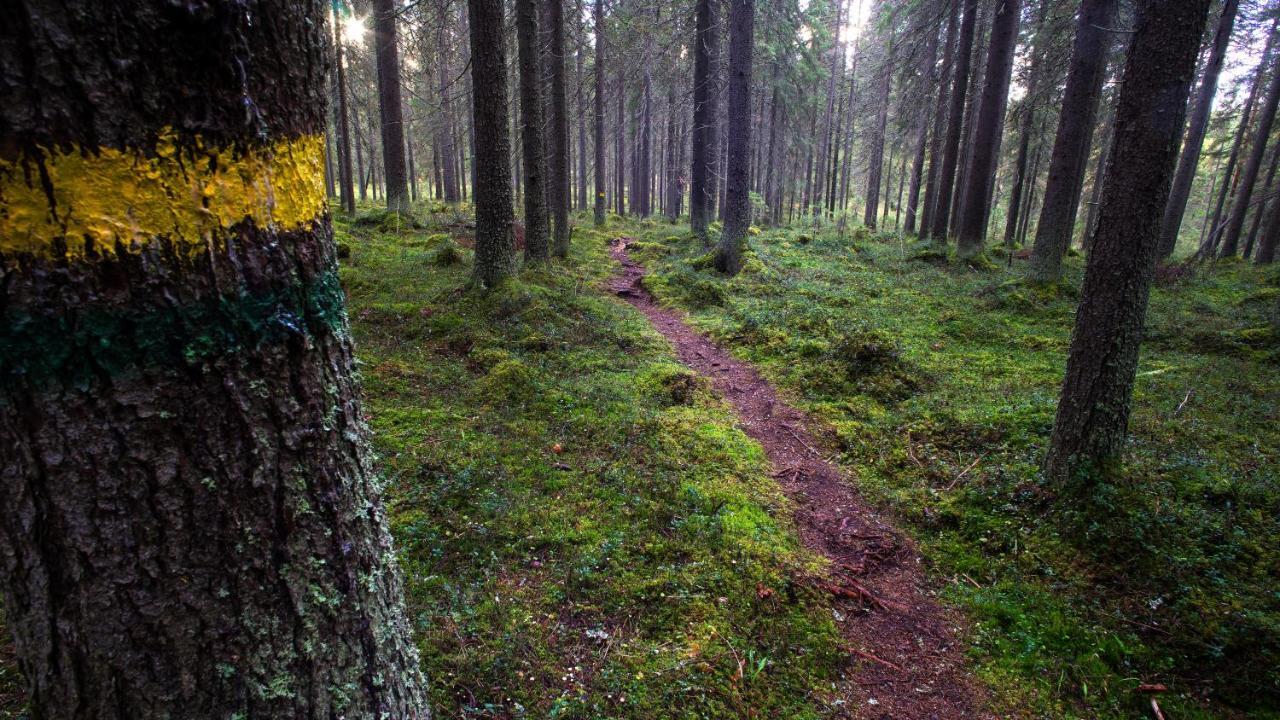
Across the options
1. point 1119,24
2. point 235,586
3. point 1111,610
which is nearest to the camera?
point 235,586

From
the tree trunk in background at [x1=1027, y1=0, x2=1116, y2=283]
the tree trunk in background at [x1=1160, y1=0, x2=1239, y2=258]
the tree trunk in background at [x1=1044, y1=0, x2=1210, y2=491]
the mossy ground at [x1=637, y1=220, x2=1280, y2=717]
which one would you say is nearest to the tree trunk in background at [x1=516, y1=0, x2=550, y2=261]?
the mossy ground at [x1=637, y1=220, x2=1280, y2=717]

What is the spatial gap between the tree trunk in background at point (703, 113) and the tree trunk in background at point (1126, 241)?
12.3 metres

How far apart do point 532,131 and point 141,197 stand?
9.92m

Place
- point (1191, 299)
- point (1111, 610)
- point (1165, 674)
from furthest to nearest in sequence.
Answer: point (1191, 299) → point (1111, 610) → point (1165, 674)

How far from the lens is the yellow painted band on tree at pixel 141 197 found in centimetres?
95

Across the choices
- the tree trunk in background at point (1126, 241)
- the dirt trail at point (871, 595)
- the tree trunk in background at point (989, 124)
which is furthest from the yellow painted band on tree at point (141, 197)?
the tree trunk in background at point (989, 124)

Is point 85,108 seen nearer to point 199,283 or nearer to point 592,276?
point 199,283

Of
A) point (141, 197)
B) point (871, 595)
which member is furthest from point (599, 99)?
point (141, 197)

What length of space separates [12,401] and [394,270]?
33.2ft

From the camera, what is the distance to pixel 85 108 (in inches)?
37.7

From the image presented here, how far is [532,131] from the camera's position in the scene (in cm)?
1013

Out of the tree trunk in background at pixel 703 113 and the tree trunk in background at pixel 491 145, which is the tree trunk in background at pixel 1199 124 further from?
the tree trunk in background at pixel 491 145

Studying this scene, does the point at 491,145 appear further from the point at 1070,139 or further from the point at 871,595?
the point at 1070,139

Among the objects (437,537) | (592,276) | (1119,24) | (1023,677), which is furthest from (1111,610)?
(1119,24)
